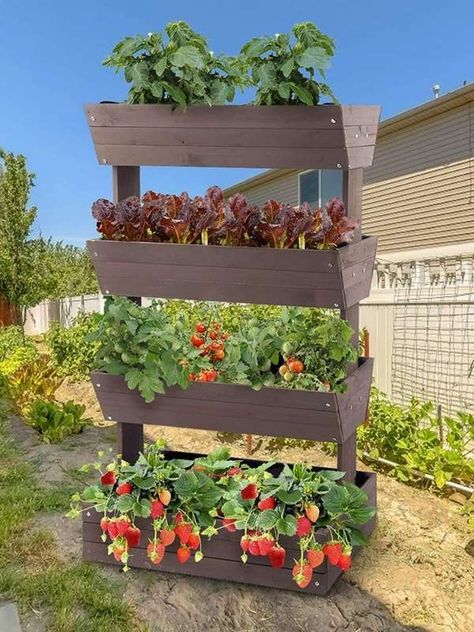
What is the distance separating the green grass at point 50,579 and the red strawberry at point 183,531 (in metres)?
0.40

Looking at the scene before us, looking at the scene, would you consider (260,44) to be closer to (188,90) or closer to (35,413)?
(188,90)

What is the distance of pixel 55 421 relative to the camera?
5844 mm

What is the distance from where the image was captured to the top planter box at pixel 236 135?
10.0 ft

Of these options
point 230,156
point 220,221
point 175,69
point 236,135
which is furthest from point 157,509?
point 175,69

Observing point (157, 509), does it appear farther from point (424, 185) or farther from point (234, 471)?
point (424, 185)

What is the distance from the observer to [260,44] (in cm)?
318

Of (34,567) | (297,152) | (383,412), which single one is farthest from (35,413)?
(297,152)

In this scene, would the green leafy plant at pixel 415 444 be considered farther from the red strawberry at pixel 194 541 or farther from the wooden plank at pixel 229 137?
the wooden plank at pixel 229 137

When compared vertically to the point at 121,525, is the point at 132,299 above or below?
above

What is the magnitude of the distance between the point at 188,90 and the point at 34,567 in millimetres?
2663

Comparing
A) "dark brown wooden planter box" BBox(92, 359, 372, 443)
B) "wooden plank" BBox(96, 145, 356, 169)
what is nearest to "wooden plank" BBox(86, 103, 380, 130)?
"wooden plank" BBox(96, 145, 356, 169)

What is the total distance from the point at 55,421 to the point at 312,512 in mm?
3451

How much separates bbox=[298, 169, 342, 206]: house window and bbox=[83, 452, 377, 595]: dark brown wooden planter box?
36.4ft

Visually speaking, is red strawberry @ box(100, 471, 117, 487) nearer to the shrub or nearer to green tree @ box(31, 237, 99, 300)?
the shrub
